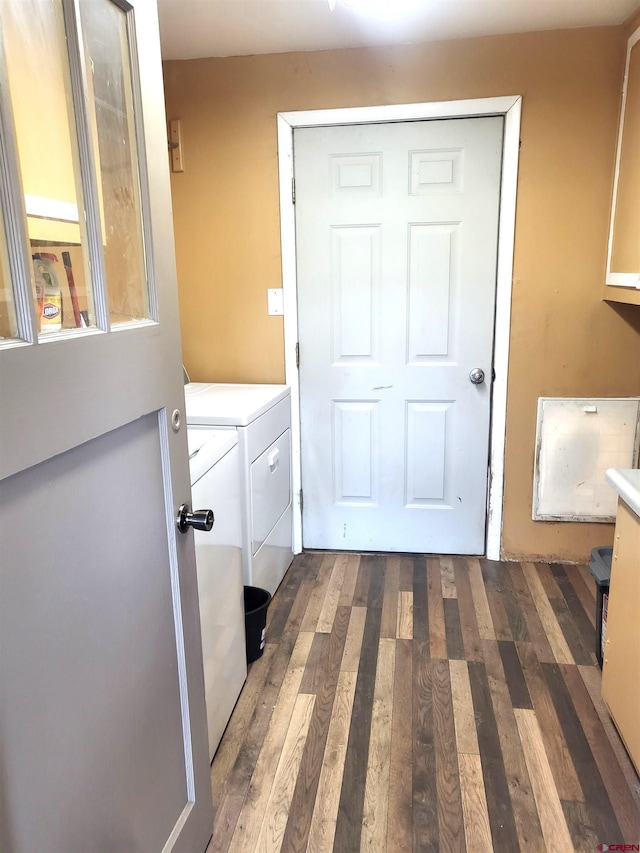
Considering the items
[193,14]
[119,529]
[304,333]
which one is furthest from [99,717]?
[193,14]

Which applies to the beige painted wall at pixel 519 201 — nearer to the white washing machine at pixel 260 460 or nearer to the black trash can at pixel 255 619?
the white washing machine at pixel 260 460

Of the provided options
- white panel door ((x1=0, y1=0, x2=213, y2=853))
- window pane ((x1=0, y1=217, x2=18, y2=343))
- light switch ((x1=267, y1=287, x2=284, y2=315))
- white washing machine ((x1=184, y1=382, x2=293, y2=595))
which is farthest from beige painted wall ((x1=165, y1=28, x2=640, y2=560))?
window pane ((x1=0, y1=217, x2=18, y2=343))

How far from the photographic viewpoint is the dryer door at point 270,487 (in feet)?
7.25

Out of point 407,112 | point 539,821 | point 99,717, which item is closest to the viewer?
point 99,717

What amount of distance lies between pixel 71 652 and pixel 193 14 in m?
2.24

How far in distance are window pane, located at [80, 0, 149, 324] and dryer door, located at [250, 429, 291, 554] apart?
1208 mm

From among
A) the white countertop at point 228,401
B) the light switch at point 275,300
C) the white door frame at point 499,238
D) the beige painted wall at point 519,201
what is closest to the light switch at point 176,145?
the beige painted wall at point 519,201

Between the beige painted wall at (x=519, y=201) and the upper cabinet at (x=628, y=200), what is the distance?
0.19ft

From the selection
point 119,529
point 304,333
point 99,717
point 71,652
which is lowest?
point 99,717

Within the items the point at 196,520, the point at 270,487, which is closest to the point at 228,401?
the point at 270,487

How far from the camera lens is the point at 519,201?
2479 millimetres

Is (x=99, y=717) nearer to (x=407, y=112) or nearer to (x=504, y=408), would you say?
(x=504, y=408)

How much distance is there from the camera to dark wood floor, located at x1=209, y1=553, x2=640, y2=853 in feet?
4.77

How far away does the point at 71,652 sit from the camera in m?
0.86
